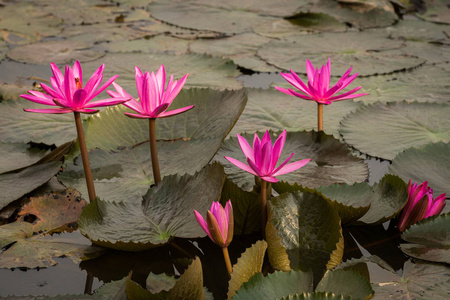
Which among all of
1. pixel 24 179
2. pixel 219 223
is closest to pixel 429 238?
pixel 219 223

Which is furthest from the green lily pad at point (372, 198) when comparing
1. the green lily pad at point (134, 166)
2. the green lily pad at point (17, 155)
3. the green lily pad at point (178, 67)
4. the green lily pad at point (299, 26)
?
the green lily pad at point (299, 26)

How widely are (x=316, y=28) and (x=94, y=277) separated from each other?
2.42 metres

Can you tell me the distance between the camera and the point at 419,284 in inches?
41.5

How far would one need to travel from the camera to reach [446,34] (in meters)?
2.94

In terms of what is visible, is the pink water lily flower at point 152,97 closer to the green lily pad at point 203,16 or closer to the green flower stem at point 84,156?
the green flower stem at point 84,156

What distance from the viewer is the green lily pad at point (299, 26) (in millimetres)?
3025

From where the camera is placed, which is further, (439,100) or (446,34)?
(446,34)

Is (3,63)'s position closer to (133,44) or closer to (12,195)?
(133,44)

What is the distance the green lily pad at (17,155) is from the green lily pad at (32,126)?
0.16 ft

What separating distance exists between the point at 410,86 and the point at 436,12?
1.52m

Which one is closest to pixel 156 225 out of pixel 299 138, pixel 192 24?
pixel 299 138

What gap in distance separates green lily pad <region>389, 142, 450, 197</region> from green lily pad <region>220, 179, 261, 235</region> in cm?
49

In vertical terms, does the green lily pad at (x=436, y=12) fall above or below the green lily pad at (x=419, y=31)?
above

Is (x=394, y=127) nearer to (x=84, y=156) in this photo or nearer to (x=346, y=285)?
(x=346, y=285)
